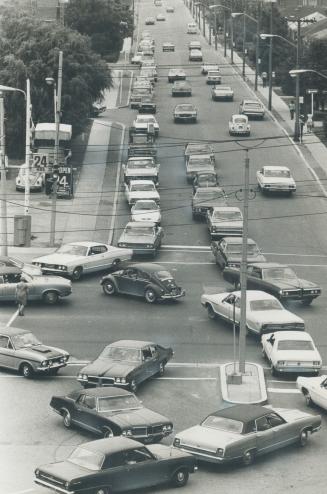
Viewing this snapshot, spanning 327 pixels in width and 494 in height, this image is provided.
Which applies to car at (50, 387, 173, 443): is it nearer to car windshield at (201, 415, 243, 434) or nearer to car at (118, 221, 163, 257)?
car windshield at (201, 415, 243, 434)

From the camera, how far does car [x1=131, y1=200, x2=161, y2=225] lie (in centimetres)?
5459

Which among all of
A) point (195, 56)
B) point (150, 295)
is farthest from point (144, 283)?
point (195, 56)

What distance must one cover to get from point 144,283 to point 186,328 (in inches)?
141

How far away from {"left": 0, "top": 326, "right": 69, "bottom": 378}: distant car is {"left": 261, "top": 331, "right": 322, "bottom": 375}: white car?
19.3 feet

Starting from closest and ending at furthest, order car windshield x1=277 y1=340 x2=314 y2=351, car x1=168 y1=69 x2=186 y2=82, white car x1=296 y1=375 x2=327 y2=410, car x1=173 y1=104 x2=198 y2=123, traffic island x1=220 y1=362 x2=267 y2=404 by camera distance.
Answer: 1. white car x1=296 y1=375 x2=327 y2=410
2. traffic island x1=220 y1=362 x2=267 y2=404
3. car windshield x1=277 y1=340 x2=314 y2=351
4. car x1=173 y1=104 x2=198 y2=123
5. car x1=168 y1=69 x2=186 y2=82

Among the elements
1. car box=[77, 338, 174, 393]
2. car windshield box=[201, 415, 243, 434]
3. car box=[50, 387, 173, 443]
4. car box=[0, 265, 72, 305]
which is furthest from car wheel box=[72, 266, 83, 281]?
car windshield box=[201, 415, 243, 434]

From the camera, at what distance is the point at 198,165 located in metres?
66.1

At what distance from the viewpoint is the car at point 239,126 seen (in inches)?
3083

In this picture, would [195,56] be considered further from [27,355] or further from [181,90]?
[27,355]

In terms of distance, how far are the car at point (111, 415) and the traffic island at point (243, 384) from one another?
123 inches

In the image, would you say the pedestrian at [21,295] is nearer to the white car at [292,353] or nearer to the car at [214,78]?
the white car at [292,353]

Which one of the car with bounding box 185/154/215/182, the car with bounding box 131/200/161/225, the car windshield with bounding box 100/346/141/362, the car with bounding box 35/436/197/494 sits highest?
Result: the car with bounding box 35/436/197/494

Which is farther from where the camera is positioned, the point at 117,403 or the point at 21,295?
the point at 21,295

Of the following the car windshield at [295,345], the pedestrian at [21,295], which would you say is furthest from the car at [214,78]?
the car windshield at [295,345]
